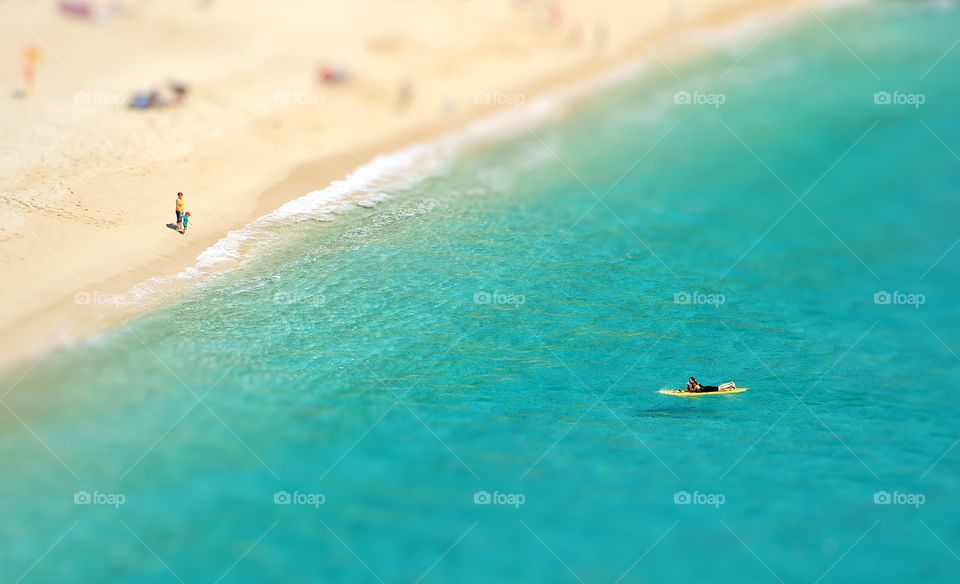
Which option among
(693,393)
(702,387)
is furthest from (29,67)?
(702,387)

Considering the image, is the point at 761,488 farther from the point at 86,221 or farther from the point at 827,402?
the point at 86,221

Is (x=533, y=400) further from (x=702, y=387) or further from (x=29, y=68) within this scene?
(x=29, y=68)

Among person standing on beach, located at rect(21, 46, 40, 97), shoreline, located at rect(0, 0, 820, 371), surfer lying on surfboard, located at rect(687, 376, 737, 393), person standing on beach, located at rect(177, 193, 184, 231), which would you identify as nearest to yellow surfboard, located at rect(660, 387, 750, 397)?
surfer lying on surfboard, located at rect(687, 376, 737, 393)

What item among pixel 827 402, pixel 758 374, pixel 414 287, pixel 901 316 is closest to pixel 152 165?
pixel 414 287

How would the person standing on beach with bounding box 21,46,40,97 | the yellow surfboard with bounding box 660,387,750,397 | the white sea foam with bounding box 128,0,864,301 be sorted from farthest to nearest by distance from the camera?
1. the person standing on beach with bounding box 21,46,40,97
2. the white sea foam with bounding box 128,0,864,301
3. the yellow surfboard with bounding box 660,387,750,397

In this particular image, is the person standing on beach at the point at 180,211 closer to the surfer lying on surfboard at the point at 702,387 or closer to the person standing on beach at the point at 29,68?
the person standing on beach at the point at 29,68

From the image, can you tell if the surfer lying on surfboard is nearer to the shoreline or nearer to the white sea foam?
the white sea foam

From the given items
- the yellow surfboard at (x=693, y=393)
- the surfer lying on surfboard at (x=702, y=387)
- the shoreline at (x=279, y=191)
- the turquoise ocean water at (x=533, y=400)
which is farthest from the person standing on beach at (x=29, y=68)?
the surfer lying on surfboard at (x=702, y=387)
